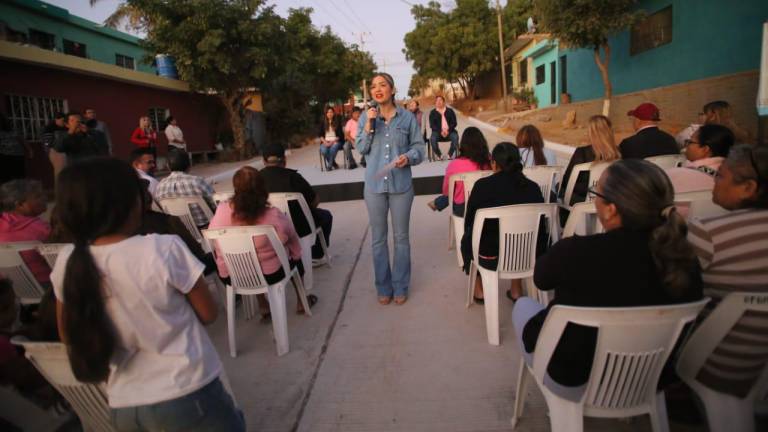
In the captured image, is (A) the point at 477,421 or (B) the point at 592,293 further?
(A) the point at 477,421

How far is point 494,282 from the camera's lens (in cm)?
289

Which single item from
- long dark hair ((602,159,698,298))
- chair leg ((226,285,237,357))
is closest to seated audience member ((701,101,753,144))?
long dark hair ((602,159,698,298))

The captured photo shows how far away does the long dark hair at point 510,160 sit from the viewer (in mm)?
2981

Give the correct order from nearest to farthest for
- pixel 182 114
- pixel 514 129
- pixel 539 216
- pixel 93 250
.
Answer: pixel 93 250 → pixel 539 216 → pixel 182 114 → pixel 514 129

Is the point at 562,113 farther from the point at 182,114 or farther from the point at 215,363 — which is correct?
the point at 215,363

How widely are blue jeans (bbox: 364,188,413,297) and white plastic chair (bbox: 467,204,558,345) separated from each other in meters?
0.68

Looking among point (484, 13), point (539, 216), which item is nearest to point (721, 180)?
point (539, 216)

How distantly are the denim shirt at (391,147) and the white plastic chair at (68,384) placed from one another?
7.27 ft

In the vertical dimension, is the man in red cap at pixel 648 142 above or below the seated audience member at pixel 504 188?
above

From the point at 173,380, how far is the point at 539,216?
2.17 metres

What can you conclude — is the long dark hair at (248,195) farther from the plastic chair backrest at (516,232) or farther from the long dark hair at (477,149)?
the long dark hair at (477,149)

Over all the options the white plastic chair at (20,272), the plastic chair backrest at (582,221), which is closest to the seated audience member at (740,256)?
the plastic chair backrest at (582,221)

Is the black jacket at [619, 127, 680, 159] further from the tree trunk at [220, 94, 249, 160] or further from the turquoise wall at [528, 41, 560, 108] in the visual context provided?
the turquoise wall at [528, 41, 560, 108]

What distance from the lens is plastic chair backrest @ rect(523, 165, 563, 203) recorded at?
13.2ft
